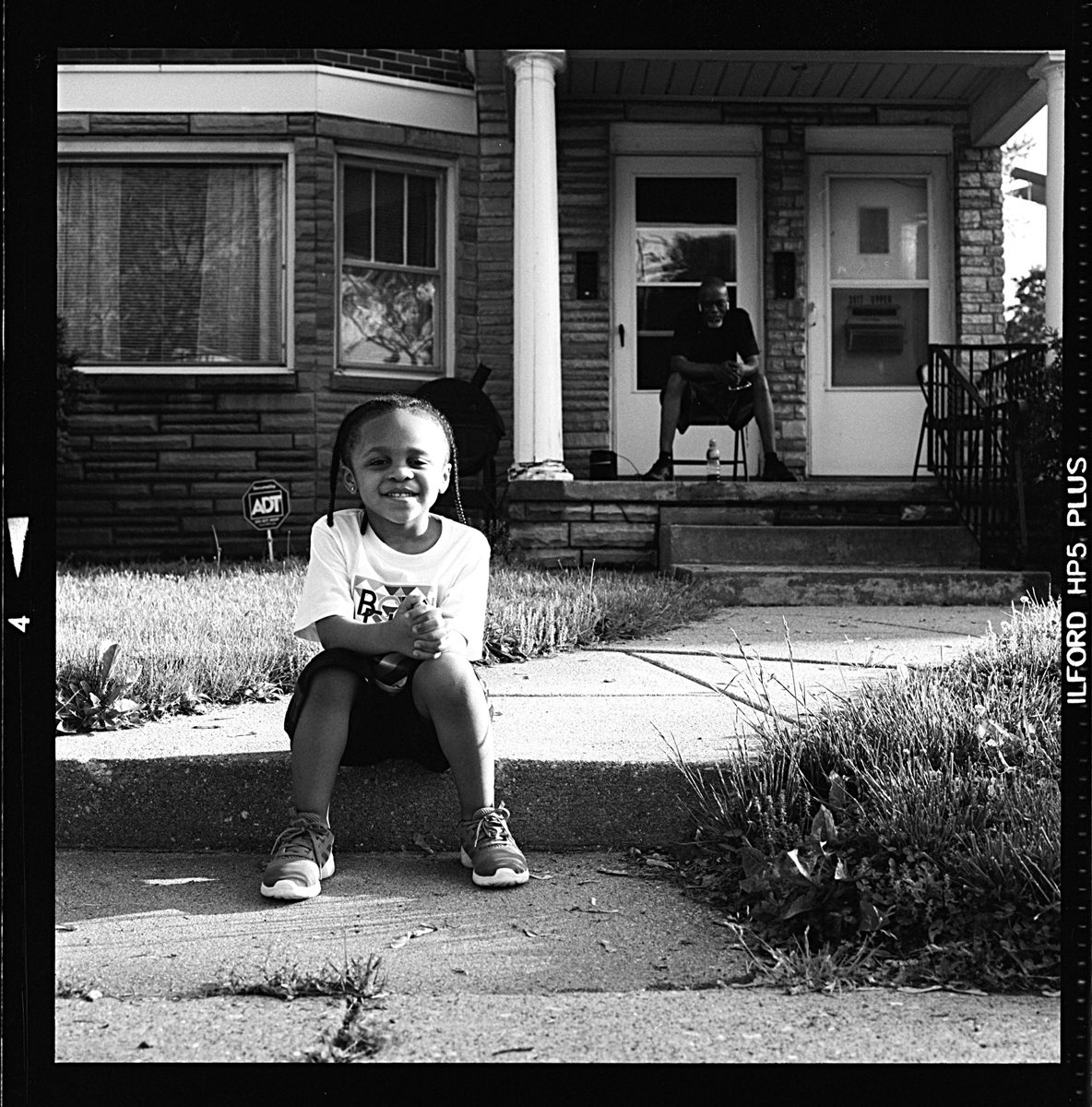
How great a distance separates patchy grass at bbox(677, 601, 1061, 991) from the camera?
7.17ft

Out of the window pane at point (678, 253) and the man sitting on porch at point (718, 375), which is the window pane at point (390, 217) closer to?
the window pane at point (678, 253)

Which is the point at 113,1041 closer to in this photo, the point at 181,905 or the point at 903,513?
the point at 181,905

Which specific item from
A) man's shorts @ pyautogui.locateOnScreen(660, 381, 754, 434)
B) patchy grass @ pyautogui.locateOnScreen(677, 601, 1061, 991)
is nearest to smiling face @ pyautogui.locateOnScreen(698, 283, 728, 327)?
man's shorts @ pyautogui.locateOnScreen(660, 381, 754, 434)

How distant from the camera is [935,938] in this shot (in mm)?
2248

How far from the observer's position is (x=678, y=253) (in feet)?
29.3

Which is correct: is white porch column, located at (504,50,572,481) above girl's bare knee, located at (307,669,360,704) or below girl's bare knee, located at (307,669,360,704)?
above

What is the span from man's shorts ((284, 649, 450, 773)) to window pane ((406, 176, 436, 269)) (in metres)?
6.67

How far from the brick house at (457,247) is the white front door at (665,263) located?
2 centimetres

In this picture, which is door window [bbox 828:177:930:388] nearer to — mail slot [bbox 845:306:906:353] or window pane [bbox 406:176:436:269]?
mail slot [bbox 845:306:906:353]

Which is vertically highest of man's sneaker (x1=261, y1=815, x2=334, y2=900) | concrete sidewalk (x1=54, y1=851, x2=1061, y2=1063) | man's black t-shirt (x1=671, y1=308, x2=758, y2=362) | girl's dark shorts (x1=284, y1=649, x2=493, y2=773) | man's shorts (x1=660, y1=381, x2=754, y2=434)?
man's black t-shirt (x1=671, y1=308, x2=758, y2=362)

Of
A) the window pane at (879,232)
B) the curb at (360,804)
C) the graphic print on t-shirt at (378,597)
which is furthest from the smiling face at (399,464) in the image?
the window pane at (879,232)

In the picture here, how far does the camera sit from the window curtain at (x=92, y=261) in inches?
335

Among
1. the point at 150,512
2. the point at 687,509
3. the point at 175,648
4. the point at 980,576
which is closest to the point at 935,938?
the point at 175,648

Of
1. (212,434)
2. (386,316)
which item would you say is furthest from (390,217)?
(212,434)
